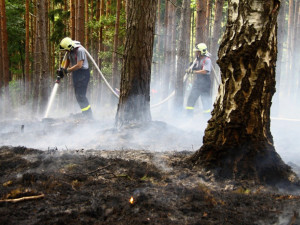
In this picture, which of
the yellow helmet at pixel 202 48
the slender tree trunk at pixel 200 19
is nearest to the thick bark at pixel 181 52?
the slender tree trunk at pixel 200 19

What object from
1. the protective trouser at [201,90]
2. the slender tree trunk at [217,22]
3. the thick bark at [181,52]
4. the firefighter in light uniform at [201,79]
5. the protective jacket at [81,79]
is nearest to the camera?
the protective jacket at [81,79]

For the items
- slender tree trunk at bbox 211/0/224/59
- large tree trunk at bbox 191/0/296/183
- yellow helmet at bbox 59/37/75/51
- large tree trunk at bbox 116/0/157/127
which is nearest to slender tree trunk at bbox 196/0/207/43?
slender tree trunk at bbox 211/0/224/59

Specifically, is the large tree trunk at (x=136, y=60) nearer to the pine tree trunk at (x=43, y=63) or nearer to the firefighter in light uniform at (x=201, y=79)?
the firefighter in light uniform at (x=201, y=79)

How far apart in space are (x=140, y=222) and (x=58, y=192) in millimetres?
859

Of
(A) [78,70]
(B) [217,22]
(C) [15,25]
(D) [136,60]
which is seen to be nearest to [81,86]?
(A) [78,70]

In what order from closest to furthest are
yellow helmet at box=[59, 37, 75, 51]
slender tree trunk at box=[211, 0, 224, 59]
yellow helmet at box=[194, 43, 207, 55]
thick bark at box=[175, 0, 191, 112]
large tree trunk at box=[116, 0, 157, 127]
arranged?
large tree trunk at box=[116, 0, 157, 127] < yellow helmet at box=[59, 37, 75, 51] < yellow helmet at box=[194, 43, 207, 55] < thick bark at box=[175, 0, 191, 112] < slender tree trunk at box=[211, 0, 224, 59]

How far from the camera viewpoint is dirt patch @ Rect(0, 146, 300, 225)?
216 cm

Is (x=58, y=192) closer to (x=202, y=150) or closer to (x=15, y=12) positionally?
(x=202, y=150)

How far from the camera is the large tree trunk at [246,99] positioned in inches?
119

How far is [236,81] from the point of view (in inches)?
124

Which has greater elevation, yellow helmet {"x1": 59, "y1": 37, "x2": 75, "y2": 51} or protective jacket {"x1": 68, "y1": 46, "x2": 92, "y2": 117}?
yellow helmet {"x1": 59, "y1": 37, "x2": 75, "y2": 51}

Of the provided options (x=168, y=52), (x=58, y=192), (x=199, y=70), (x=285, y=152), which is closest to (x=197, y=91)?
(x=199, y=70)

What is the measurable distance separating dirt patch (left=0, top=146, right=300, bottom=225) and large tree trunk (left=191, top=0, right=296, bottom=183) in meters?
0.24

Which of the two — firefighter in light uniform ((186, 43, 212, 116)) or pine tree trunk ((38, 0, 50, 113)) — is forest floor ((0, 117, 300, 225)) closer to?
firefighter in light uniform ((186, 43, 212, 116))
